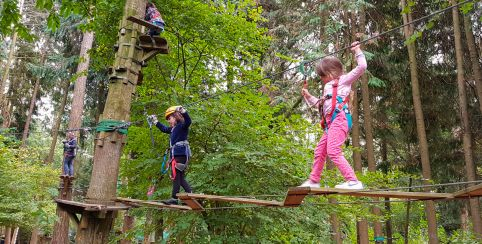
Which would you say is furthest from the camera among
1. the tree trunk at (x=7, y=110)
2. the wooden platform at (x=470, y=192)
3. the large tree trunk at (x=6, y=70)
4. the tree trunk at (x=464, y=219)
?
the tree trunk at (x=7, y=110)

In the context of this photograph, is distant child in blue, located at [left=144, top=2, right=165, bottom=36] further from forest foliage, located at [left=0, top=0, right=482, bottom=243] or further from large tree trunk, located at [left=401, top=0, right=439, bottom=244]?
large tree trunk, located at [left=401, top=0, right=439, bottom=244]

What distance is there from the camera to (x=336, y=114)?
340 centimetres

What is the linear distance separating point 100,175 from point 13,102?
19.5 metres

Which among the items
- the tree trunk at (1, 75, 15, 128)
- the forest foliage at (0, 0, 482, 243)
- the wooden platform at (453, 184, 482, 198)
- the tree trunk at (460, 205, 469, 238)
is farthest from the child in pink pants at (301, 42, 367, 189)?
the tree trunk at (1, 75, 15, 128)

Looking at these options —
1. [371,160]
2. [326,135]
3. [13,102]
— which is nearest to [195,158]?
[326,135]

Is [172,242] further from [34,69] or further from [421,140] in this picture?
[34,69]

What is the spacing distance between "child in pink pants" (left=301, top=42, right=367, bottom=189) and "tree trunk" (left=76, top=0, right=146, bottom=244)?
108 inches

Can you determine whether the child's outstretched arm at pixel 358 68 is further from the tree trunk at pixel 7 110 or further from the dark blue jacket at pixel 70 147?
the tree trunk at pixel 7 110

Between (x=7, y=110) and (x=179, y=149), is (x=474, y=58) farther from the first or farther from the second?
(x=7, y=110)

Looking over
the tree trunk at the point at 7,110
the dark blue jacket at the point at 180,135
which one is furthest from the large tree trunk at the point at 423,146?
the tree trunk at the point at 7,110

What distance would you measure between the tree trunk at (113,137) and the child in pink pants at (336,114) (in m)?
2.73

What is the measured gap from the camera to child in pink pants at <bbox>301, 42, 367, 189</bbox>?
3318 millimetres

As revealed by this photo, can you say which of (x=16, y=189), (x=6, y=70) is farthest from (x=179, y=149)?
(x=6, y=70)

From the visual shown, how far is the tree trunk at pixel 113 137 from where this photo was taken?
4848 mm
